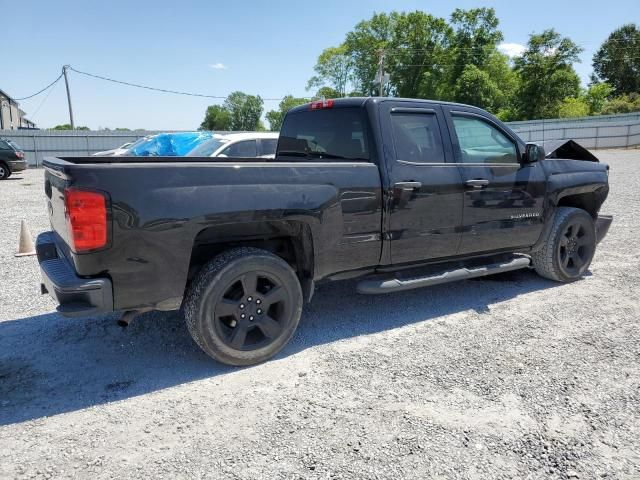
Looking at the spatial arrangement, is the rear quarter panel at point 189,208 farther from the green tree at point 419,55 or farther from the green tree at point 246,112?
the green tree at point 246,112

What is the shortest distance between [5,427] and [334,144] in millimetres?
3155

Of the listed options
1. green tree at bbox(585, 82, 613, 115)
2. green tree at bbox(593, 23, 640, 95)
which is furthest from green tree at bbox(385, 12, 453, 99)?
green tree at bbox(593, 23, 640, 95)

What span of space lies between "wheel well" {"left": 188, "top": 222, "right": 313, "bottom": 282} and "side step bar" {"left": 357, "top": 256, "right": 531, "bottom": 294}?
22.0 inches

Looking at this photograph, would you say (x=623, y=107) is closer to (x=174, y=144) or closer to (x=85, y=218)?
(x=174, y=144)

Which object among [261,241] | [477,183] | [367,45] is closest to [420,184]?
[477,183]

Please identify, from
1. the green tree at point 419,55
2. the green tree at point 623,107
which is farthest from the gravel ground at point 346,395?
the green tree at point 419,55

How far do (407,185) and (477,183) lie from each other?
86 centimetres

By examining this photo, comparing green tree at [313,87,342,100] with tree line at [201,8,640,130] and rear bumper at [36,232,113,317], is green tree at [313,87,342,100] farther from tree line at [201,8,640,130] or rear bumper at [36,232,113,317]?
rear bumper at [36,232,113,317]

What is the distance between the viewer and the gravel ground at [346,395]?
2.37m

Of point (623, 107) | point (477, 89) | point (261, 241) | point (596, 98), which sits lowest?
point (261, 241)

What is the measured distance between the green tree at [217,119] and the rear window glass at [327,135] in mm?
99574

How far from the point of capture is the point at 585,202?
5562 millimetres

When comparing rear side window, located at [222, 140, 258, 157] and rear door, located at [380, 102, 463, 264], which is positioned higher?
rear side window, located at [222, 140, 258, 157]

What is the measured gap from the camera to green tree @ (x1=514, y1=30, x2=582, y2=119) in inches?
1795
